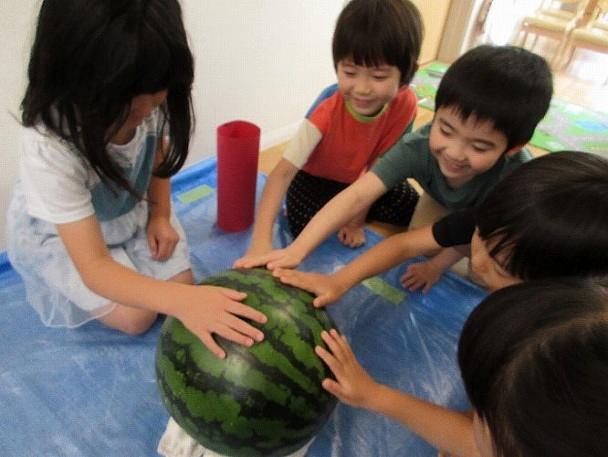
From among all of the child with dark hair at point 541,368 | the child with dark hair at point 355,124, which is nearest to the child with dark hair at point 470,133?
the child with dark hair at point 355,124

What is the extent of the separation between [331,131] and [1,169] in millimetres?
1036

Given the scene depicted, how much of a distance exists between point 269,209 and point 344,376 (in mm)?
659

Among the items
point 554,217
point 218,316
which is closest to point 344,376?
point 218,316

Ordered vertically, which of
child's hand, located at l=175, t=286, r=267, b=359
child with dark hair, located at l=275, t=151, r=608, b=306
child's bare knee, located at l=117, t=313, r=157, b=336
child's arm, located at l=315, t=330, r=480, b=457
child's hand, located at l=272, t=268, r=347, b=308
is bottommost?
child's bare knee, located at l=117, t=313, r=157, b=336

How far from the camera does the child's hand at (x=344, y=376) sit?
86cm

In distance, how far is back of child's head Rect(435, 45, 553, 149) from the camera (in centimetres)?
114

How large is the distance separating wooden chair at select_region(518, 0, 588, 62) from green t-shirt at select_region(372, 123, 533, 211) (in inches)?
129

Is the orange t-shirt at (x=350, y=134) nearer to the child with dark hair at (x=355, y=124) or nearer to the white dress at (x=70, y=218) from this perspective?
the child with dark hair at (x=355, y=124)

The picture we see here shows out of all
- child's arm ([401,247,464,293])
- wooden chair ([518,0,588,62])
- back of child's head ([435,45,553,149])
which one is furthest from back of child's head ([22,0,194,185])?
wooden chair ([518,0,588,62])

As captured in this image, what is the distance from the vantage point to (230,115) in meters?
2.12

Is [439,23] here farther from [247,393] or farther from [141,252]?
[247,393]

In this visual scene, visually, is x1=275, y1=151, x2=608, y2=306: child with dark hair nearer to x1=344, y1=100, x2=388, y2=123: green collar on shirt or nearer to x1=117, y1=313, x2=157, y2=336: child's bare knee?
x1=117, y1=313, x2=157, y2=336: child's bare knee

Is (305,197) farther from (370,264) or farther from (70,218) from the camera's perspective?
(70,218)

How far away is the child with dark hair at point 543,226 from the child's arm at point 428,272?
0.44 metres
